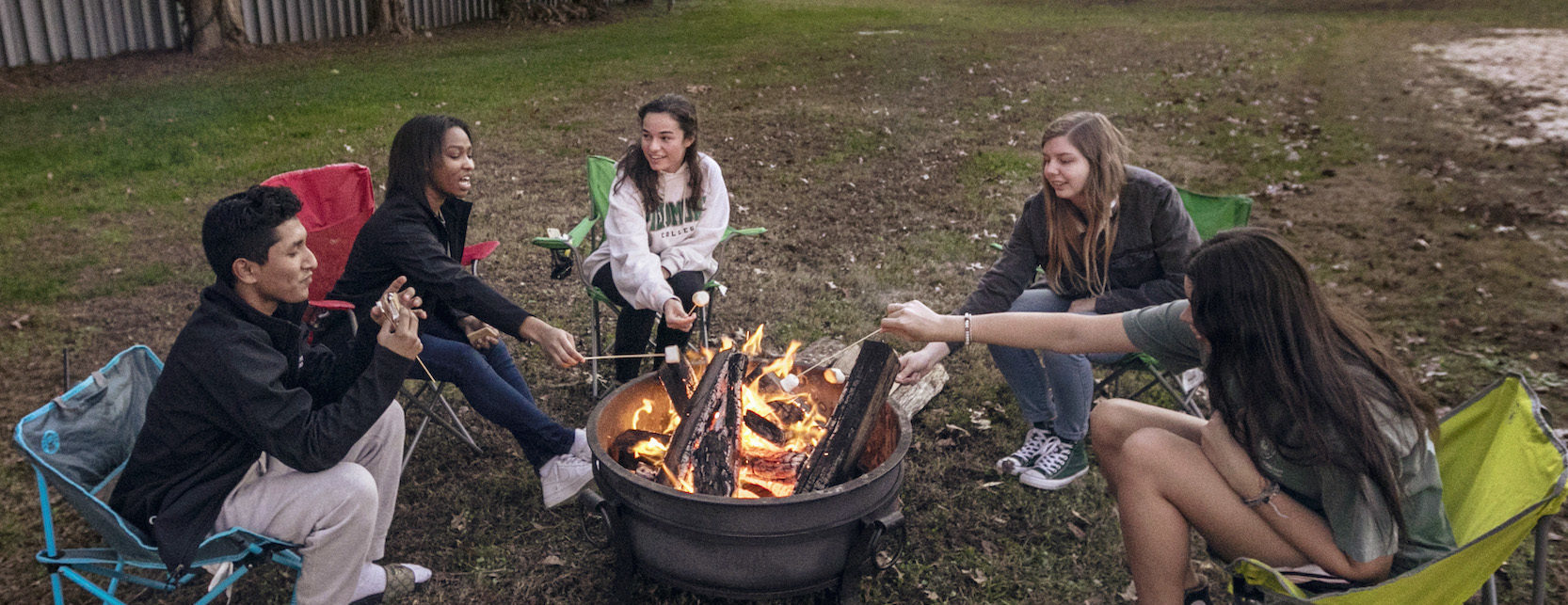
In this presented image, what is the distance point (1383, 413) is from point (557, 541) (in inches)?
104

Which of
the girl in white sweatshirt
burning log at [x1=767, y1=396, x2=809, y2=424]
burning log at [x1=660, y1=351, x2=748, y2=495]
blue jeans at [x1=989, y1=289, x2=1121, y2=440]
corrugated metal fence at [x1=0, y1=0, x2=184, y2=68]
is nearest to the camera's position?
burning log at [x1=660, y1=351, x2=748, y2=495]

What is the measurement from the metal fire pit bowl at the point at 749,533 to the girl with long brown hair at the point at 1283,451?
0.74m

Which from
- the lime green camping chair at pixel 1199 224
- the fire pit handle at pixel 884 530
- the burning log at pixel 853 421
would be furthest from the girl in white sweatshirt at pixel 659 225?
the lime green camping chair at pixel 1199 224

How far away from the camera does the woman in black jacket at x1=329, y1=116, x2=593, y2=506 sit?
11.3 feet

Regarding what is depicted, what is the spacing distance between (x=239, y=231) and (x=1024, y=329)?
7.70ft

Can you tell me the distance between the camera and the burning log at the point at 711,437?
2875mm

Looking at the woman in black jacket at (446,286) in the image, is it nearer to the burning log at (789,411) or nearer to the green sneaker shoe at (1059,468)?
the burning log at (789,411)

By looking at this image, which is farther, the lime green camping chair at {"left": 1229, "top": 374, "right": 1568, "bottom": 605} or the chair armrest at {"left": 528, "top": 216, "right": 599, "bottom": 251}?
the chair armrest at {"left": 528, "top": 216, "right": 599, "bottom": 251}

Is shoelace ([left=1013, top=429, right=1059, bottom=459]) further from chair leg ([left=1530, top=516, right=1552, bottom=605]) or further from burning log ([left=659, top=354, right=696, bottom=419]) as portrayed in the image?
chair leg ([left=1530, top=516, right=1552, bottom=605])

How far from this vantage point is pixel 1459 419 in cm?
257

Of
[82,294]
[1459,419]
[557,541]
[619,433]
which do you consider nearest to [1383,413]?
[1459,419]

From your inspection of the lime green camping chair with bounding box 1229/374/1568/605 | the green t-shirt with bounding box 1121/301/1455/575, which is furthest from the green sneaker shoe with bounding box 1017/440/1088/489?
the green t-shirt with bounding box 1121/301/1455/575

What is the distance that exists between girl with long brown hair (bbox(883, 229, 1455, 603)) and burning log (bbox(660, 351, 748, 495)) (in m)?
1.21

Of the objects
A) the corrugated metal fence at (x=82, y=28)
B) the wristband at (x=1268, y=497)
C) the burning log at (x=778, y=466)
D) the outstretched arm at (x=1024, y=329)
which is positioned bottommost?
the burning log at (x=778, y=466)
